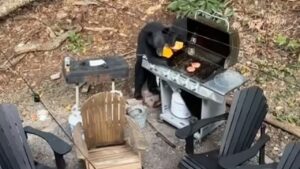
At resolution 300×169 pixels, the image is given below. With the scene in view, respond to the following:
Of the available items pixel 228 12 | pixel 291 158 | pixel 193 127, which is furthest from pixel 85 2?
pixel 291 158

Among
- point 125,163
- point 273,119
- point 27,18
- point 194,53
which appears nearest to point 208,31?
point 194,53

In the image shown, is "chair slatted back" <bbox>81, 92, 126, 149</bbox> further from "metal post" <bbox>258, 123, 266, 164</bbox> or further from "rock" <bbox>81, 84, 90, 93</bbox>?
"metal post" <bbox>258, 123, 266, 164</bbox>

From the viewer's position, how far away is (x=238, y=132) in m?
4.68

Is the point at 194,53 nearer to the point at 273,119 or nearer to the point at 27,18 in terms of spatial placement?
the point at 273,119

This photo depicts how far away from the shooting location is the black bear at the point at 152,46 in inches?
210

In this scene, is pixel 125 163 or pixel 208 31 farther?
pixel 208 31

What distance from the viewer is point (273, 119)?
219 inches

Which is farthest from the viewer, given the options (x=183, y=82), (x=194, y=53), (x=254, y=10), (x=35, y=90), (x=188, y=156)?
(x=254, y=10)

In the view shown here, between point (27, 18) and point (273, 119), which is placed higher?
point (27, 18)

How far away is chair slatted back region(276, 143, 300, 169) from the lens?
407 cm

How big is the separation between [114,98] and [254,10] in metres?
3.16

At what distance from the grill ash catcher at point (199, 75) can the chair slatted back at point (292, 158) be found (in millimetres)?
972

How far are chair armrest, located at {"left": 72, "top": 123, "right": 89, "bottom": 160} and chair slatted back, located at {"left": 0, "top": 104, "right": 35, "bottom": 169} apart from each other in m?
0.41

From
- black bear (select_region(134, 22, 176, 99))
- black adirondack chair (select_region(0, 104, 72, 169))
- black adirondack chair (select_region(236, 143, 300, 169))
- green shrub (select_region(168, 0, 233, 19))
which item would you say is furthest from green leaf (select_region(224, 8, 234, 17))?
black adirondack chair (select_region(0, 104, 72, 169))
